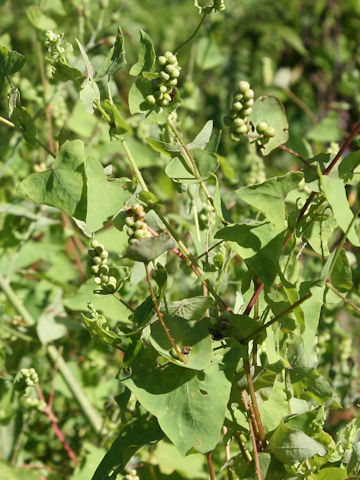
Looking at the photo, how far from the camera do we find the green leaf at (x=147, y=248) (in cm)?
63

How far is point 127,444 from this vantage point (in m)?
0.80

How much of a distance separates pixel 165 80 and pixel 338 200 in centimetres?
22

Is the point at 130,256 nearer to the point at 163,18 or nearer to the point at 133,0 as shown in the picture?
the point at 163,18

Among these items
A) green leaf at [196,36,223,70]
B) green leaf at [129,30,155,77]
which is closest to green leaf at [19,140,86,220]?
green leaf at [129,30,155,77]

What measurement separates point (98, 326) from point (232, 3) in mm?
2849

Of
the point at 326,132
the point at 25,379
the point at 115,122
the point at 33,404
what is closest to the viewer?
the point at 115,122

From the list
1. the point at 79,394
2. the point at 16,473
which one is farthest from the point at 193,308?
the point at 79,394

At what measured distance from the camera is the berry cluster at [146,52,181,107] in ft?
2.35

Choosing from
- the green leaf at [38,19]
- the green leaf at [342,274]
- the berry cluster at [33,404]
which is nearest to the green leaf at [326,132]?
the green leaf at [38,19]

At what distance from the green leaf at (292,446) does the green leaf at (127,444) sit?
5.1 inches

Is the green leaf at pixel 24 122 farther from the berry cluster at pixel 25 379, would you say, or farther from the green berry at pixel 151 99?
the berry cluster at pixel 25 379

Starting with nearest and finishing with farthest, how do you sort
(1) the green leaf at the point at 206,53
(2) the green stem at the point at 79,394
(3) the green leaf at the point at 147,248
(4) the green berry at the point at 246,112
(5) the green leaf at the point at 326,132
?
(3) the green leaf at the point at 147,248 → (4) the green berry at the point at 246,112 → (2) the green stem at the point at 79,394 → (1) the green leaf at the point at 206,53 → (5) the green leaf at the point at 326,132

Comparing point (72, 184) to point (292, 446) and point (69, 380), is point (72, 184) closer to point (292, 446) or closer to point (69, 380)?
point (292, 446)

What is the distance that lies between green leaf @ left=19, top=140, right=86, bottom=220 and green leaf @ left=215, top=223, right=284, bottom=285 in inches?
5.9
